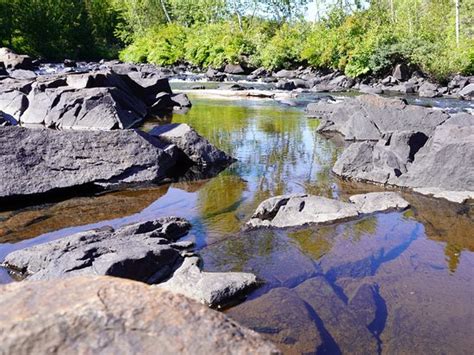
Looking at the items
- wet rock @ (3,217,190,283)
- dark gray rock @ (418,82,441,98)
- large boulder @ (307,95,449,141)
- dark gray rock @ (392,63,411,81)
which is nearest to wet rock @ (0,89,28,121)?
large boulder @ (307,95,449,141)

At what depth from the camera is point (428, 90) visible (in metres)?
22.5

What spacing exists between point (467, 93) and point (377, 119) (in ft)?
34.1

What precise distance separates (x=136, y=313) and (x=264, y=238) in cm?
409

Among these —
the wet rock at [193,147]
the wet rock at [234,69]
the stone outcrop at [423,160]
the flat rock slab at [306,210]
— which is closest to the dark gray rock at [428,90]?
the stone outcrop at [423,160]

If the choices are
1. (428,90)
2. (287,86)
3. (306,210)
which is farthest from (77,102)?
(428,90)

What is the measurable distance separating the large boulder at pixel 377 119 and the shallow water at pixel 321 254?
3336mm

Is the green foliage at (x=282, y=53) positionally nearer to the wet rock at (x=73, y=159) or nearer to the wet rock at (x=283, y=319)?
the wet rock at (x=73, y=159)

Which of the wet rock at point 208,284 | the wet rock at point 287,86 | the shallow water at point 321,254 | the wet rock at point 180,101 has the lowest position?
the wet rock at point 287,86

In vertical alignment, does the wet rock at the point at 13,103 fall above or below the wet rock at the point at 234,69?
above

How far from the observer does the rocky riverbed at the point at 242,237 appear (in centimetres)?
229

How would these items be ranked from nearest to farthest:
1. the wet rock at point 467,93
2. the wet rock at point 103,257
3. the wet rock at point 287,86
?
the wet rock at point 103,257 → the wet rock at point 467,93 → the wet rock at point 287,86

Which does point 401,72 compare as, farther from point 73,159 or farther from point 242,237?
point 242,237

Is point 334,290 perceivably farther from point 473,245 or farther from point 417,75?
point 417,75

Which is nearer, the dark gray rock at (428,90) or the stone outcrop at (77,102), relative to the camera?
the stone outcrop at (77,102)
